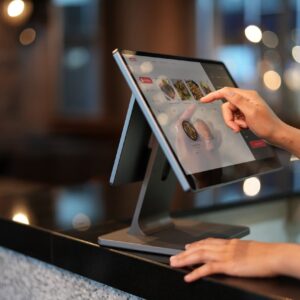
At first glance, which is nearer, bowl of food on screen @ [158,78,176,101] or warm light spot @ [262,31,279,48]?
bowl of food on screen @ [158,78,176,101]

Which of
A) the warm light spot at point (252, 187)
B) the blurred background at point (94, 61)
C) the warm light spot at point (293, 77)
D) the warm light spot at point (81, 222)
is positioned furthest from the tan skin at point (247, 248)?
the warm light spot at point (293, 77)

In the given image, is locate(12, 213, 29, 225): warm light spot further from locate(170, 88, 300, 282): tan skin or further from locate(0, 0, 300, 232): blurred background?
locate(0, 0, 300, 232): blurred background

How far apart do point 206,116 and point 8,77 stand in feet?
15.0

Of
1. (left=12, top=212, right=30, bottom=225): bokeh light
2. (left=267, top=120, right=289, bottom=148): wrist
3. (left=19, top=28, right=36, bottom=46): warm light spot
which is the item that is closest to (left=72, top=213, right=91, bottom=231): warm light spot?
(left=12, top=212, right=30, bottom=225): bokeh light

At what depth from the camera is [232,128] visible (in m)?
0.93

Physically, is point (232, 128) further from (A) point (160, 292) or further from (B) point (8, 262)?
(B) point (8, 262)

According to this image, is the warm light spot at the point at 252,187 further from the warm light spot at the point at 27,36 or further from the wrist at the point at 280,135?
the warm light spot at the point at 27,36

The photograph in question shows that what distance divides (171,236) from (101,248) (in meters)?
0.13

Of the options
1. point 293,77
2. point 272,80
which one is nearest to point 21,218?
point 293,77

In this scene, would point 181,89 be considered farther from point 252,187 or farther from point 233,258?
point 252,187

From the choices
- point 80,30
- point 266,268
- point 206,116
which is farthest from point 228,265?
point 80,30

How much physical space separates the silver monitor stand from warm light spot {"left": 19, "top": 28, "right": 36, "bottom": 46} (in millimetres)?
4541

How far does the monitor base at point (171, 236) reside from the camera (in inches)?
36.0

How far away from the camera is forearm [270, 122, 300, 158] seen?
36.5 inches
